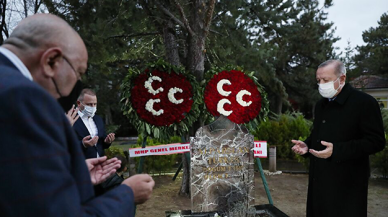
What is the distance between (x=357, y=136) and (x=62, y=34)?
112 inches

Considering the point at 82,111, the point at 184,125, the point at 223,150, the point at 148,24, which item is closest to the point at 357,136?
the point at 223,150

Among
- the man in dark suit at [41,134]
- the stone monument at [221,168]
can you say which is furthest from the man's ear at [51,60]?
the stone monument at [221,168]

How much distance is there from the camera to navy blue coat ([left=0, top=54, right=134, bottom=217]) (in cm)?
89

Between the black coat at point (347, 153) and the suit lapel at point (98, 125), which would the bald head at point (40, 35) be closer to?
the black coat at point (347, 153)

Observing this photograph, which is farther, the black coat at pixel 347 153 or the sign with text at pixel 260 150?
the sign with text at pixel 260 150

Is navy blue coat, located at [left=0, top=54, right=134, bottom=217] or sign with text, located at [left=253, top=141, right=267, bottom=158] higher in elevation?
navy blue coat, located at [left=0, top=54, right=134, bottom=217]

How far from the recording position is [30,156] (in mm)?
898

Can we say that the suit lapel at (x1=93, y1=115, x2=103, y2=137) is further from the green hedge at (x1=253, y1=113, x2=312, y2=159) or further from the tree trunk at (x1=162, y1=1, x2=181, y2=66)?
the green hedge at (x1=253, y1=113, x2=312, y2=159)

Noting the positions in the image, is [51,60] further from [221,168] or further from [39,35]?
[221,168]

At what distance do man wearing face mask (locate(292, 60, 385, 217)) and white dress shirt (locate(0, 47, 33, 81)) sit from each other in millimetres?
2566

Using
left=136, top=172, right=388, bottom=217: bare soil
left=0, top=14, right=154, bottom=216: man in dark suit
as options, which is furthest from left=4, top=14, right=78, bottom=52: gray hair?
left=136, top=172, right=388, bottom=217: bare soil

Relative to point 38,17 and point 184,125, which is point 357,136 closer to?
point 184,125

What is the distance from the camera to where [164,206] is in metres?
5.50

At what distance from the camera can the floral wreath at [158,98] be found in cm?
441
